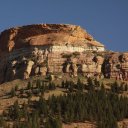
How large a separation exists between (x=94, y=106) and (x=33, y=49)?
31.9 meters

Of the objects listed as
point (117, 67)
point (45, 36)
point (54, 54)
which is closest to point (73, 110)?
point (117, 67)

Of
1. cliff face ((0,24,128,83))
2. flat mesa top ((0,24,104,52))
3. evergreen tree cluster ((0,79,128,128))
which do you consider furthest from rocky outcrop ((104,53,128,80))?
evergreen tree cluster ((0,79,128,128))

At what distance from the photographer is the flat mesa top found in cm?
12900

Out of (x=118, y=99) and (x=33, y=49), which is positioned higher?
(x=33, y=49)

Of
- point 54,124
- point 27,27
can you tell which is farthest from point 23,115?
point 27,27

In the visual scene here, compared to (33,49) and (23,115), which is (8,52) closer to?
(33,49)

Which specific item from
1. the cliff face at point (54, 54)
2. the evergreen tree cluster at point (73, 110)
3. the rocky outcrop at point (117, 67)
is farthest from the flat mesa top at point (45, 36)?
the evergreen tree cluster at point (73, 110)

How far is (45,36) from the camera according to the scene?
130250 mm

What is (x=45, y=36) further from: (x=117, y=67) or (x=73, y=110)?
(x=73, y=110)

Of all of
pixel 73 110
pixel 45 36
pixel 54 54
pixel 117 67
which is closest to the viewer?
pixel 73 110

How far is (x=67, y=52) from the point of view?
126750mm

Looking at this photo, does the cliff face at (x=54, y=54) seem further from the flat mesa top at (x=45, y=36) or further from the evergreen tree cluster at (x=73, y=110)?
the evergreen tree cluster at (x=73, y=110)

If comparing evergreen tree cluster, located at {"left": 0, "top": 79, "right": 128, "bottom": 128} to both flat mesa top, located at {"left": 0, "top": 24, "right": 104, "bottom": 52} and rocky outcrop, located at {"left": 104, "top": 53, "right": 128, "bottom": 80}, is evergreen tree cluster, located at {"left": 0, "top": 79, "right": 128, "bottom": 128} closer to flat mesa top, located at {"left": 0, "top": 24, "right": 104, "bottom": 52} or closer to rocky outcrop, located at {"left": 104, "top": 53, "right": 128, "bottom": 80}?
rocky outcrop, located at {"left": 104, "top": 53, "right": 128, "bottom": 80}

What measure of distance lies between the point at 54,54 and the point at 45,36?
6216mm
